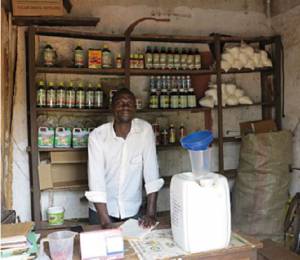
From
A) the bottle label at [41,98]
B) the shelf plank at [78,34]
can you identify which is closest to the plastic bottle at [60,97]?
the bottle label at [41,98]

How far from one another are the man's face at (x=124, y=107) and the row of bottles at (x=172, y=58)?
1.08 meters

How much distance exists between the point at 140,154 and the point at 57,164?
44.0 inches

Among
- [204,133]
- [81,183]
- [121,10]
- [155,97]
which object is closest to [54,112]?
[81,183]

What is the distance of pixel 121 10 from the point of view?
3.33 meters

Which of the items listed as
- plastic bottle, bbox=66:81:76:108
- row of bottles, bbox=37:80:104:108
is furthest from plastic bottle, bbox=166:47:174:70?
plastic bottle, bbox=66:81:76:108

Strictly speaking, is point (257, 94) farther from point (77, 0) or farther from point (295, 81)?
point (77, 0)

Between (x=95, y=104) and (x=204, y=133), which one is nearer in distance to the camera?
(x=204, y=133)

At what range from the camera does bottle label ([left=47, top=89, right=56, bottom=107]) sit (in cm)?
294

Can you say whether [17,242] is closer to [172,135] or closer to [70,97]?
[70,97]

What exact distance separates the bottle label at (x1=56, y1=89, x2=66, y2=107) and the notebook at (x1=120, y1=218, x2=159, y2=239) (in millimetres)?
1497

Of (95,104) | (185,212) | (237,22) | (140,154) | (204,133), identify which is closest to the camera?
(185,212)

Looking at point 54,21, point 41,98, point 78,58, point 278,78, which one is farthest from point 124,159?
point 278,78

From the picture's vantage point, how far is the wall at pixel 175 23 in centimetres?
320

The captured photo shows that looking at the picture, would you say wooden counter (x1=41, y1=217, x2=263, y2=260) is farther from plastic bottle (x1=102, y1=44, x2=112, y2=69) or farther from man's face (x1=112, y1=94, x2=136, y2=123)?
plastic bottle (x1=102, y1=44, x2=112, y2=69)
